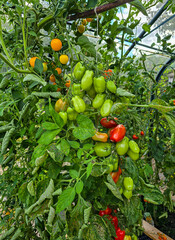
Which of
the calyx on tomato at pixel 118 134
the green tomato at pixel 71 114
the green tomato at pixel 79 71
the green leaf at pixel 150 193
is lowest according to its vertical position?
the green leaf at pixel 150 193

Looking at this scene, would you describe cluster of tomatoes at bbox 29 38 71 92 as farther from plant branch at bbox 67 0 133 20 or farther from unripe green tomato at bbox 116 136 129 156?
unripe green tomato at bbox 116 136 129 156

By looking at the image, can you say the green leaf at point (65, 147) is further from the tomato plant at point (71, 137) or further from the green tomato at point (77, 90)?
the green tomato at point (77, 90)

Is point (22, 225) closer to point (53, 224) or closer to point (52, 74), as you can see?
point (53, 224)

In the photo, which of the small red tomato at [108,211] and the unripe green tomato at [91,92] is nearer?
the unripe green tomato at [91,92]

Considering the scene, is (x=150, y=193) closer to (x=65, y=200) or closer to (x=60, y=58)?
(x=65, y=200)

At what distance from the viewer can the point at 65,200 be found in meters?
0.47

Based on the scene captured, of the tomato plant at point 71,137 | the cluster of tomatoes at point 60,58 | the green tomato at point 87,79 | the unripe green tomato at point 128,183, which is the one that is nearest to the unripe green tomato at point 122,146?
the tomato plant at point 71,137

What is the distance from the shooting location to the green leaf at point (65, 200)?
1.51 feet

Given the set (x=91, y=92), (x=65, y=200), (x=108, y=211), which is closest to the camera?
(x=65, y=200)

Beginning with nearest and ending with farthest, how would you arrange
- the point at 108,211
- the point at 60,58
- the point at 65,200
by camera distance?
1. the point at 65,200
2. the point at 60,58
3. the point at 108,211

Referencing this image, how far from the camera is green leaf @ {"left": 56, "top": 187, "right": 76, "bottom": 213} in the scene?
46cm

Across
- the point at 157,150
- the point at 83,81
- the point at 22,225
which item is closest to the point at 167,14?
the point at 157,150

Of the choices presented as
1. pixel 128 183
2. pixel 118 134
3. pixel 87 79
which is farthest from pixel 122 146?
pixel 87 79

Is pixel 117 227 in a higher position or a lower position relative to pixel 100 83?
lower
